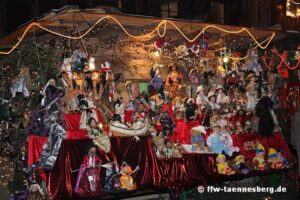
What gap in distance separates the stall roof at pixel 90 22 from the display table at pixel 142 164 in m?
1.97

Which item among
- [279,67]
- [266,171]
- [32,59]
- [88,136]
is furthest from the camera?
[279,67]

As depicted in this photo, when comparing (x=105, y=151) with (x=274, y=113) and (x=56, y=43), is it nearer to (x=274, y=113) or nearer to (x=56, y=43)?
(x=56, y=43)

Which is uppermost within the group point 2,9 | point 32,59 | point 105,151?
point 2,9

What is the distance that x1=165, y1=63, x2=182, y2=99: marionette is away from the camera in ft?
28.0

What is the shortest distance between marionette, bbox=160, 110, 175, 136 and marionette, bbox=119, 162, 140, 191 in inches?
44.2

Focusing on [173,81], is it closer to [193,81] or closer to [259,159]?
[193,81]

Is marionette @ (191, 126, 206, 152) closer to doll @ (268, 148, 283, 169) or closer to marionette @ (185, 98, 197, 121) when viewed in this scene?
marionette @ (185, 98, 197, 121)

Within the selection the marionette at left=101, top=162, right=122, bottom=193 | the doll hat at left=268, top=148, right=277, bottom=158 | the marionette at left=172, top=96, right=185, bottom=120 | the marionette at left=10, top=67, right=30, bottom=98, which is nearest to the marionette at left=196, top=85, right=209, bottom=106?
the marionette at left=172, top=96, right=185, bottom=120

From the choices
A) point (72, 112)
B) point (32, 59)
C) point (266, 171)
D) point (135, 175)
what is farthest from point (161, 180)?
point (32, 59)

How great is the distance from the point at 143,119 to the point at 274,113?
3.42 metres

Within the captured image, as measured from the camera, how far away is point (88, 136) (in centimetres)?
729

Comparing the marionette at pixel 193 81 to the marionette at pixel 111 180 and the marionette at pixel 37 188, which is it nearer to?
the marionette at pixel 111 180

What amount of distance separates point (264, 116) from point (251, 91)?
641 millimetres

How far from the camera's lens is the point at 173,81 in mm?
8562
